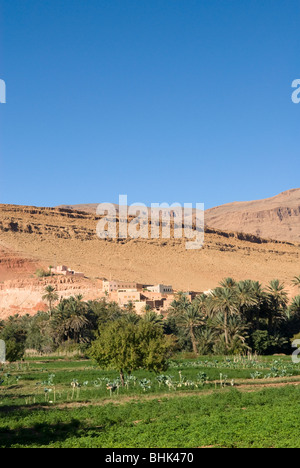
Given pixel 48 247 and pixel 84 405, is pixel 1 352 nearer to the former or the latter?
pixel 84 405

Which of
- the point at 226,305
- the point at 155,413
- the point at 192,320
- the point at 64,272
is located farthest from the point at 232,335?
the point at 64,272

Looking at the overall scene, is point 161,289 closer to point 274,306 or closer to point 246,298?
point 274,306

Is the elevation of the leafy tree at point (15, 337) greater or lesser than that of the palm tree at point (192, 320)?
lesser

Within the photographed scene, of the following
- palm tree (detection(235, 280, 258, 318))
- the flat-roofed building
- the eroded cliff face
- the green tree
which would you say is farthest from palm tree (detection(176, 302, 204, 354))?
the flat-roofed building

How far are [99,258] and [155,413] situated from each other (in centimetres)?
10941

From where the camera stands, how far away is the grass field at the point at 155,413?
1596 centimetres

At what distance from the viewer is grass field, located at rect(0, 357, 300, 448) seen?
52.4ft

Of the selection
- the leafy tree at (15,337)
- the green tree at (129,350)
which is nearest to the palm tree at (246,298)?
the leafy tree at (15,337)

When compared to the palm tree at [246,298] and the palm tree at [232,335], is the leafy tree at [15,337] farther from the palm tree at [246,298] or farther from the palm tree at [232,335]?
the palm tree at [246,298]

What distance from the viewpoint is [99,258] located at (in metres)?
130

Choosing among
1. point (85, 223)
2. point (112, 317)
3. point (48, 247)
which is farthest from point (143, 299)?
point (85, 223)

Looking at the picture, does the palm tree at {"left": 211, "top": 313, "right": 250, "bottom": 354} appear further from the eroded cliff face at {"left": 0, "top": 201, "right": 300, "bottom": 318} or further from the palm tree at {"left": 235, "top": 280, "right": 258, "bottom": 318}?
the eroded cliff face at {"left": 0, "top": 201, "right": 300, "bottom": 318}

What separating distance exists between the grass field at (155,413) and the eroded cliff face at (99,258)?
5933cm

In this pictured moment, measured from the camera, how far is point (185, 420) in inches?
742
